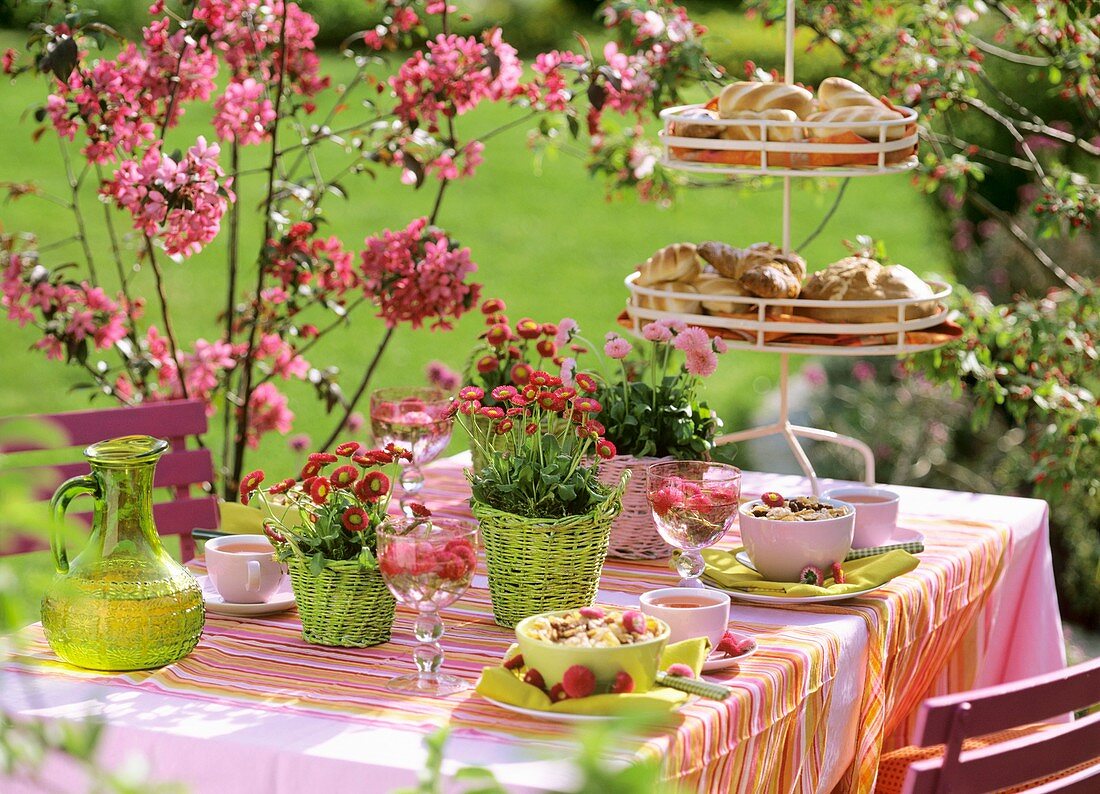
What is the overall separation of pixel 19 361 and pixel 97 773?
23.5 ft

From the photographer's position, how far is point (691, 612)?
1.74 meters

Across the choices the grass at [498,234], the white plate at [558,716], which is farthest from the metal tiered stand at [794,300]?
the grass at [498,234]

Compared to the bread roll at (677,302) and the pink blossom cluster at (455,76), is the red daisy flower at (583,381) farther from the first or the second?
the pink blossom cluster at (455,76)

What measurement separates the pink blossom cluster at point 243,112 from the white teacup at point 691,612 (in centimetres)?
157

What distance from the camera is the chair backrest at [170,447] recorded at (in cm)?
264

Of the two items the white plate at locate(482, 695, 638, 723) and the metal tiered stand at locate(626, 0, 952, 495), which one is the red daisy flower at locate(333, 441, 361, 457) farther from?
the metal tiered stand at locate(626, 0, 952, 495)

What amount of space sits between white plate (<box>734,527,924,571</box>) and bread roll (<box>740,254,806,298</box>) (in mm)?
427

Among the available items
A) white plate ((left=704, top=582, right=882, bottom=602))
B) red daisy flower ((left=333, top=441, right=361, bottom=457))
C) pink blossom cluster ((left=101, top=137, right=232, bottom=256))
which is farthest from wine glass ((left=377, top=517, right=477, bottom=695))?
pink blossom cluster ((left=101, top=137, right=232, bottom=256))

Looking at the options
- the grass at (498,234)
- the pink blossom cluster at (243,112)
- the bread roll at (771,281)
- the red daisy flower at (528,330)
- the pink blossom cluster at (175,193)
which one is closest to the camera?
the red daisy flower at (528,330)

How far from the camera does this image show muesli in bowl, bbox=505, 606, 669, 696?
1546 millimetres

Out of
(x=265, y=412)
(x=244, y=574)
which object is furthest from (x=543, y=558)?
(x=265, y=412)

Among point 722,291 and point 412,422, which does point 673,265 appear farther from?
point 412,422

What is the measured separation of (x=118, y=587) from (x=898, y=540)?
1182 millimetres

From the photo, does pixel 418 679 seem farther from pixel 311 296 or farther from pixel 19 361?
pixel 19 361
